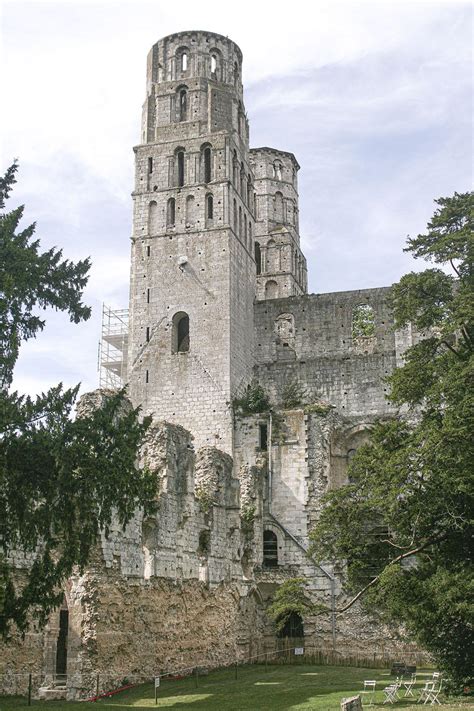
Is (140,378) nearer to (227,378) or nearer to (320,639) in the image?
(227,378)

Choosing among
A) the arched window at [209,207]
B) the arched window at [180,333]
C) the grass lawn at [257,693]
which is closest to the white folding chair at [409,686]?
the grass lawn at [257,693]

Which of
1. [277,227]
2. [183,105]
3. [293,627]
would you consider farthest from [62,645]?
[277,227]

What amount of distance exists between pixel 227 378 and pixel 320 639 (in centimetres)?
1016

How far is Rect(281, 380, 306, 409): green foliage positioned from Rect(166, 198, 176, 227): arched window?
8.25 m

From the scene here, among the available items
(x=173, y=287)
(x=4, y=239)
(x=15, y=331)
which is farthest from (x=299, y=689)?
(x=173, y=287)

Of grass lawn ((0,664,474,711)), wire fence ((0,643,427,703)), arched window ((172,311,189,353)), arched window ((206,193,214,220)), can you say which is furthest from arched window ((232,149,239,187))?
grass lawn ((0,664,474,711))

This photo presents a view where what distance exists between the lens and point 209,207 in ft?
121

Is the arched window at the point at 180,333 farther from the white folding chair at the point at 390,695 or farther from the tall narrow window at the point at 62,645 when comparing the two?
the white folding chair at the point at 390,695

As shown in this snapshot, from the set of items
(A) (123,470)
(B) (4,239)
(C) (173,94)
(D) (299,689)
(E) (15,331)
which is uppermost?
(C) (173,94)

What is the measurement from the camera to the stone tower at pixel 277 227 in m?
51.0

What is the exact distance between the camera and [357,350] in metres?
37.8

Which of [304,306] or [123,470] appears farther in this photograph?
[304,306]

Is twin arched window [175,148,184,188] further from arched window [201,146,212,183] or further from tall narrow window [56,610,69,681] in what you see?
tall narrow window [56,610,69,681]

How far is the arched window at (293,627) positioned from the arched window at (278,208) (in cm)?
2814
